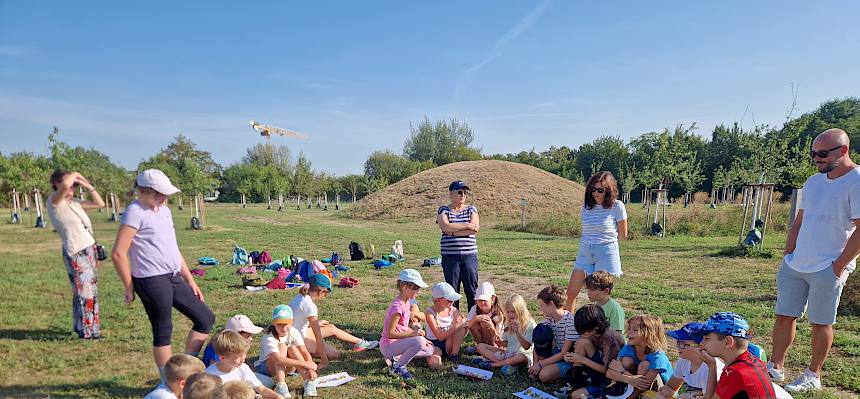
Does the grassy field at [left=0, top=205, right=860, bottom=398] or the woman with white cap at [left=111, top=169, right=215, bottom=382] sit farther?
the grassy field at [left=0, top=205, right=860, bottom=398]

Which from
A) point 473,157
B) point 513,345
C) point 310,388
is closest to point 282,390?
point 310,388

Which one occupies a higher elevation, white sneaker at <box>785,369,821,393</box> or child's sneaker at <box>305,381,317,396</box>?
white sneaker at <box>785,369,821,393</box>

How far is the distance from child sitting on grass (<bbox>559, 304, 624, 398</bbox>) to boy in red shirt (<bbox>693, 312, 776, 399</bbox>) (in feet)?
3.59

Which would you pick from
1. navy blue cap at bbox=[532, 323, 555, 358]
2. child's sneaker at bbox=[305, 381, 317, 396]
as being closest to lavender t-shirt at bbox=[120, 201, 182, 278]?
child's sneaker at bbox=[305, 381, 317, 396]

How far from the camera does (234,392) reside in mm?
2609

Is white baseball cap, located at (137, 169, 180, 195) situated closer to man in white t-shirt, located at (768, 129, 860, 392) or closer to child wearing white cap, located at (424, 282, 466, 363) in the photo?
child wearing white cap, located at (424, 282, 466, 363)

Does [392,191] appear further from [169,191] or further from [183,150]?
[183,150]

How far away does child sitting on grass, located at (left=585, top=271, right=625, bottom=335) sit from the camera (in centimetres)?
428

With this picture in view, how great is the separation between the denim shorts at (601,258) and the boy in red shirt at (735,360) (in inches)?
79.8

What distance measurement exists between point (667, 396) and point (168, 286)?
13.3 feet

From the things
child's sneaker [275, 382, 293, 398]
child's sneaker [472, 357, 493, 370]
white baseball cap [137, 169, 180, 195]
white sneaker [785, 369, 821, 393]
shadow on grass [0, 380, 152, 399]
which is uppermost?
white baseball cap [137, 169, 180, 195]

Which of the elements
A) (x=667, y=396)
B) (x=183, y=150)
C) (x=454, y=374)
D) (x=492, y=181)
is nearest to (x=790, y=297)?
(x=667, y=396)

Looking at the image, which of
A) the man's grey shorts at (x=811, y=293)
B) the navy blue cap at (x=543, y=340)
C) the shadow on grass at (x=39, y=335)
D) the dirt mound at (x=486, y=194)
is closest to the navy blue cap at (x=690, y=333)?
the navy blue cap at (x=543, y=340)

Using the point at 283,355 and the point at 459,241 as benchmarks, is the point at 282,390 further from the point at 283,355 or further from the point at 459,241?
the point at 459,241
